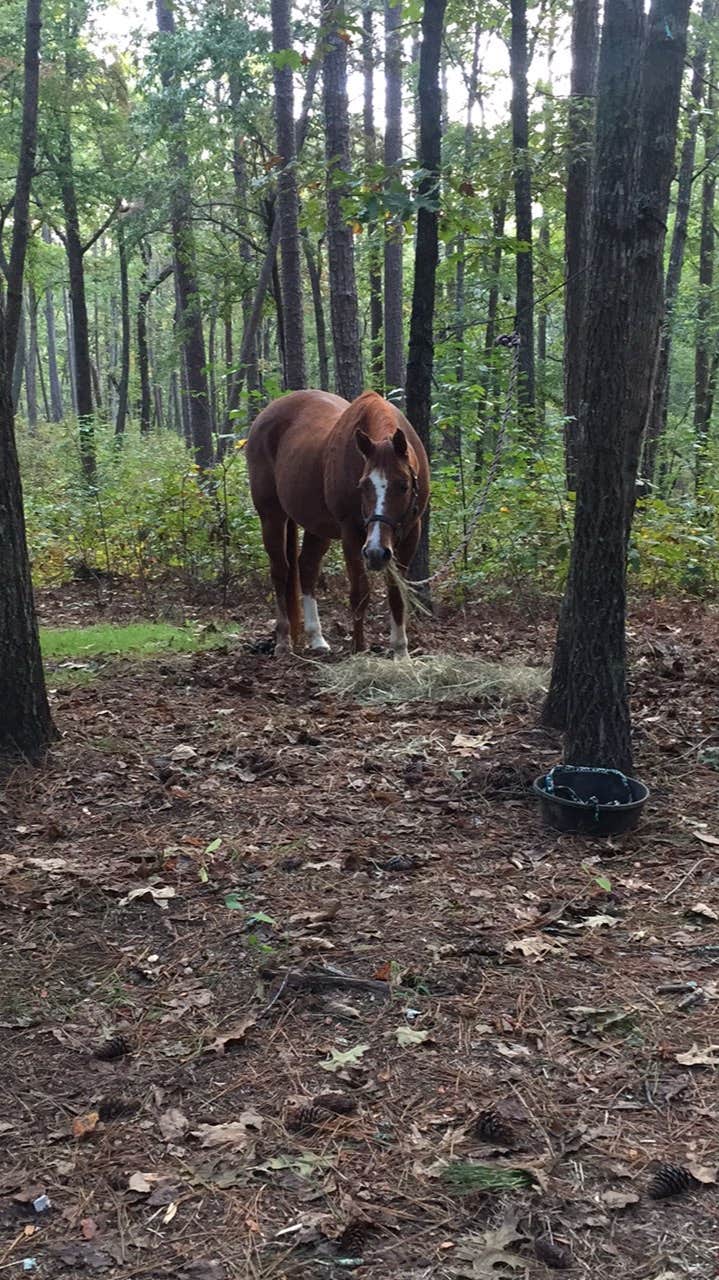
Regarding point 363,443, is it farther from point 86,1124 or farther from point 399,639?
point 86,1124

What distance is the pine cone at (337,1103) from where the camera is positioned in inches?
96.5

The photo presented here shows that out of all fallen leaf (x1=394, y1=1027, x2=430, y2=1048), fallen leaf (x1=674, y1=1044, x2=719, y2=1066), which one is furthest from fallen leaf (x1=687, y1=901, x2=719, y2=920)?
fallen leaf (x1=394, y1=1027, x2=430, y2=1048)

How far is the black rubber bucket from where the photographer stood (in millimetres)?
4094

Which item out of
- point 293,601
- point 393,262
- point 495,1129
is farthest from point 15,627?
point 393,262

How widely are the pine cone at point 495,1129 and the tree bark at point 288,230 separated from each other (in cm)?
1087

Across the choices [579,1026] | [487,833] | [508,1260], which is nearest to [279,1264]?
[508,1260]

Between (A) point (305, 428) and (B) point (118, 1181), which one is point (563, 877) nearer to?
(B) point (118, 1181)

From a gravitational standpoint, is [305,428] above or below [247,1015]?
above

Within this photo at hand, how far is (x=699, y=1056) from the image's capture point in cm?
261

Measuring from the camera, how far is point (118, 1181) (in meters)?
2.23

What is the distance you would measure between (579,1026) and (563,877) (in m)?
1.01

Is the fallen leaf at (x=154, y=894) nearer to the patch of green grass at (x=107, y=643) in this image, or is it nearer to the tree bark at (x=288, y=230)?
the patch of green grass at (x=107, y=643)

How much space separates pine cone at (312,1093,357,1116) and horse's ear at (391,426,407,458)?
481cm

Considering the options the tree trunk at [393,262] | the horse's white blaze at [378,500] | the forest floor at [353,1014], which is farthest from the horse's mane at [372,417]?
the tree trunk at [393,262]
